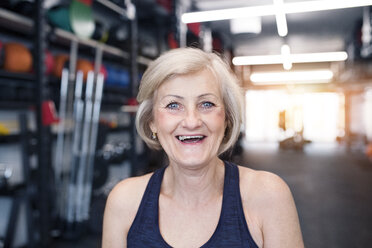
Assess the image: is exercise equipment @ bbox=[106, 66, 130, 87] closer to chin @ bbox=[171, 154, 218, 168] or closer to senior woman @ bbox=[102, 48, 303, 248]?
senior woman @ bbox=[102, 48, 303, 248]

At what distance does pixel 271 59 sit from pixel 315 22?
2.48 meters

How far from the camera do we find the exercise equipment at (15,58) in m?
2.74

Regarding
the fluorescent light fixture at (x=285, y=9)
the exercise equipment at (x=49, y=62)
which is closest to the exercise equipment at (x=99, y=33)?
the exercise equipment at (x=49, y=62)

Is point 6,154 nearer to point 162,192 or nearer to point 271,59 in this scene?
point 162,192

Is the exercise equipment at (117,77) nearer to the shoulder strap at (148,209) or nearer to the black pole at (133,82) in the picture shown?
the black pole at (133,82)

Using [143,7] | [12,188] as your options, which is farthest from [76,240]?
[143,7]

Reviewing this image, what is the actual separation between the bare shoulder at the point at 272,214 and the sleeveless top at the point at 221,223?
0.05 m

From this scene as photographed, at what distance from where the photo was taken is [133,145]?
4.41 m

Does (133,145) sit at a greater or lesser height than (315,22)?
lesser

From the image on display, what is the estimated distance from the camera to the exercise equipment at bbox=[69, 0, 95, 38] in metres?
3.18

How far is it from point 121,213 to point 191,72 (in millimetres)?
577

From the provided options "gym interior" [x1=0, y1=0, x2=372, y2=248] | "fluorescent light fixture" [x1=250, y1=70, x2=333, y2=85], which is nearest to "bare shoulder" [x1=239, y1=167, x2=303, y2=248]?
"gym interior" [x1=0, y1=0, x2=372, y2=248]

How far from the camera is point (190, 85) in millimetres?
1131

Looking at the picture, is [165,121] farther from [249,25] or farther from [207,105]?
[249,25]
